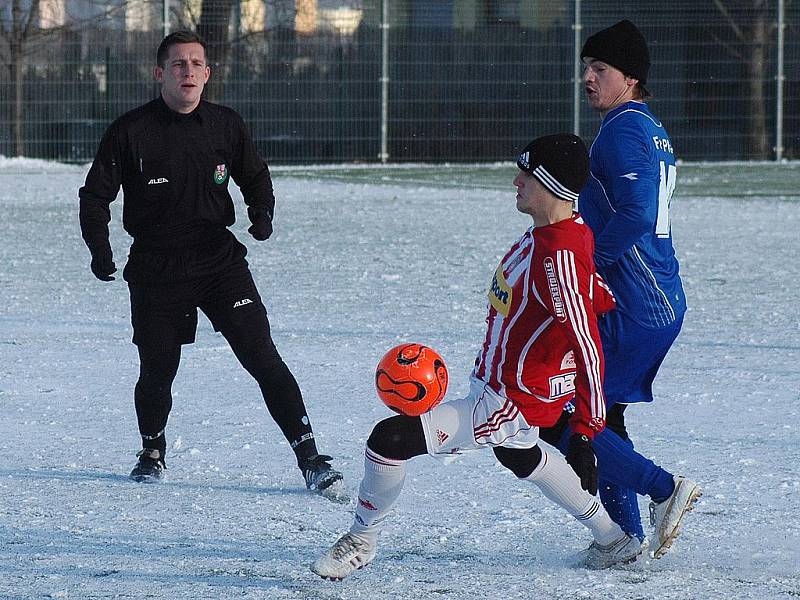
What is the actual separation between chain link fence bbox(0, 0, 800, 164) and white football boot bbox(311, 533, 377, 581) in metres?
18.1

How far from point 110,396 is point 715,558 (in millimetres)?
3229

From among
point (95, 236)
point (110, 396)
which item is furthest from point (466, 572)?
point (110, 396)

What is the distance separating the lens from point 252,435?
6.01 m

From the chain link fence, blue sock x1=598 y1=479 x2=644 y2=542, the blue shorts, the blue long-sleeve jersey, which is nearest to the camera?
the blue long-sleeve jersey

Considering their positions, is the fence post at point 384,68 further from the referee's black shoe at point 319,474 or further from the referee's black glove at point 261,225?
the referee's black shoe at point 319,474

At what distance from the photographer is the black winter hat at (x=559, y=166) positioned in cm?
388

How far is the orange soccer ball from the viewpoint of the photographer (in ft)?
13.3

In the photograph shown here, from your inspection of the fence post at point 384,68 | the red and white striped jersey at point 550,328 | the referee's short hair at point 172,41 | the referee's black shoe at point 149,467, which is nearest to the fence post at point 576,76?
the fence post at point 384,68

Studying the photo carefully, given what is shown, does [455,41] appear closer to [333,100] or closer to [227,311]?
[333,100]

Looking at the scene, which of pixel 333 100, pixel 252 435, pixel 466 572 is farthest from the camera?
pixel 333 100

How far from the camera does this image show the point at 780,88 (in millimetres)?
22922

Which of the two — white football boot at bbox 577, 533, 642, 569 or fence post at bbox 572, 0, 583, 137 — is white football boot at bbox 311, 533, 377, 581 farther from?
fence post at bbox 572, 0, 583, 137

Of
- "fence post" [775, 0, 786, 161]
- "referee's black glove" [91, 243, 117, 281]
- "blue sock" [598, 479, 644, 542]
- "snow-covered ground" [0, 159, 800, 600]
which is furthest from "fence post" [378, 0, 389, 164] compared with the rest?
"blue sock" [598, 479, 644, 542]

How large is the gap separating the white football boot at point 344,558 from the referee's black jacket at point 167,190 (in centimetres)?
165
